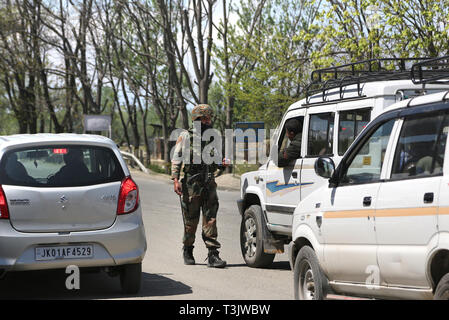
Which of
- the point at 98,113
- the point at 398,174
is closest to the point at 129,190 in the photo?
the point at 398,174

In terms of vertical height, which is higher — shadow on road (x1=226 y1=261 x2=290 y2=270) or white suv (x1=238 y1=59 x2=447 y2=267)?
white suv (x1=238 y1=59 x2=447 y2=267)

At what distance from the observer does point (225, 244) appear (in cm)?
1248

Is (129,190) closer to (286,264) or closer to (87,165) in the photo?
(87,165)

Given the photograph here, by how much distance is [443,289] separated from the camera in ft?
15.1

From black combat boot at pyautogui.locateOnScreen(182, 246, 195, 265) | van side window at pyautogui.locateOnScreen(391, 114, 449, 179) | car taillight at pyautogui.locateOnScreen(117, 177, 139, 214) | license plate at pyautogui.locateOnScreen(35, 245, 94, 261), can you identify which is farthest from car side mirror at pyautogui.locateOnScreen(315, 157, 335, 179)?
black combat boot at pyautogui.locateOnScreen(182, 246, 195, 265)

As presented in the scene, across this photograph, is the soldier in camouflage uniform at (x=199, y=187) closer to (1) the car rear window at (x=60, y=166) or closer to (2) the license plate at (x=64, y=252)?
(1) the car rear window at (x=60, y=166)

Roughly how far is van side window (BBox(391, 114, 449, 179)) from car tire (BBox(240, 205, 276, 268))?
4564mm

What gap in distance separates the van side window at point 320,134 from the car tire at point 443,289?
3.98 metres

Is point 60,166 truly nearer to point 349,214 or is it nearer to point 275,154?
point 275,154

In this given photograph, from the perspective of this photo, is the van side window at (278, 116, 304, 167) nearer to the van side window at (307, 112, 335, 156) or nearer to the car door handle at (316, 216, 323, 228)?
the van side window at (307, 112, 335, 156)

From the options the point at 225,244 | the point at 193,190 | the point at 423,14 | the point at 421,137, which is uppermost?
the point at 423,14

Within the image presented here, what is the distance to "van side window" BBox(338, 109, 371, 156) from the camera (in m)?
8.07

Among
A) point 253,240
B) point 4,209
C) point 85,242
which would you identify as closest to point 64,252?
point 85,242
